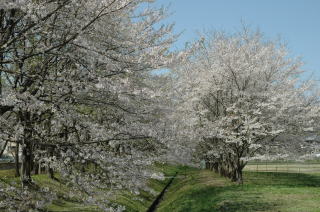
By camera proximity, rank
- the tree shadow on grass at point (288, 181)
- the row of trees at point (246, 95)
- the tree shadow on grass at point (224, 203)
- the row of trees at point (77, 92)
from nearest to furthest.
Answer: the row of trees at point (77, 92), the tree shadow on grass at point (224, 203), the row of trees at point (246, 95), the tree shadow on grass at point (288, 181)

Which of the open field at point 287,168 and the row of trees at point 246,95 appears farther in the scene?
the open field at point 287,168

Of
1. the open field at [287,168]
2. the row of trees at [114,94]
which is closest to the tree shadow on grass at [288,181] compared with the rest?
the row of trees at [114,94]

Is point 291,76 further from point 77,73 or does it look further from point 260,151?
point 77,73

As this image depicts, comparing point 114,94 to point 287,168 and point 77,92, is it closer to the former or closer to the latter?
point 77,92

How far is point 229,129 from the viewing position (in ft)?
88.1

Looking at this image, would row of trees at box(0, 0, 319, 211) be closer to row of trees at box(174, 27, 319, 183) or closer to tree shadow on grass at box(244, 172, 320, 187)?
row of trees at box(174, 27, 319, 183)

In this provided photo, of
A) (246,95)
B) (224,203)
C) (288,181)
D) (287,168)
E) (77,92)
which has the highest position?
(246,95)

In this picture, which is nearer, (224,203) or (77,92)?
(77,92)

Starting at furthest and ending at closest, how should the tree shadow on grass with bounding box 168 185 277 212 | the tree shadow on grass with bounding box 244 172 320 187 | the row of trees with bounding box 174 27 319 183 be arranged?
the tree shadow on grass with bounding box 244 172 320 187
the row of trees with bounding box 174 27 319 183
the tree shadow on grass with bounding box 168 185 277 212

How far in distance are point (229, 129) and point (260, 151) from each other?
12.4ft

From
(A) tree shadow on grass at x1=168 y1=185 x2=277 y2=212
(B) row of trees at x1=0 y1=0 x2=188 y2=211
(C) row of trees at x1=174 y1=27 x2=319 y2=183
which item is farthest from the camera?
(C) row of trees at x1=174 y1=27 x2=319 y2=183

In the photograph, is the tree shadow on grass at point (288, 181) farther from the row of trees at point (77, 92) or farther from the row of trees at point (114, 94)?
the row of trees at point (77, 92)

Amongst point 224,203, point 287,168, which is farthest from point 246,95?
point 287,168

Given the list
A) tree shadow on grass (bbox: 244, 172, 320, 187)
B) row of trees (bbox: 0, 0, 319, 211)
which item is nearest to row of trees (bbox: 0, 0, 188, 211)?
row of trees (bbox: 0, 0, 319, 211)
